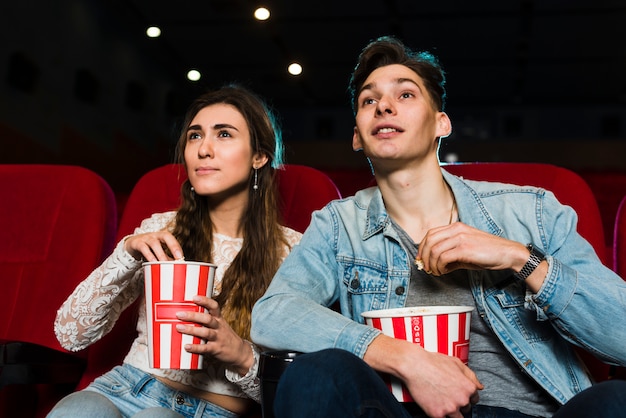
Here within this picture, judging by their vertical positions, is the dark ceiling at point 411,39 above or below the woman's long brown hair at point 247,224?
above

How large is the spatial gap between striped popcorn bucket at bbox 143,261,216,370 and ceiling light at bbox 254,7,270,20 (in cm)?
513

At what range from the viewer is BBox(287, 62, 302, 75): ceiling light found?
7.29m

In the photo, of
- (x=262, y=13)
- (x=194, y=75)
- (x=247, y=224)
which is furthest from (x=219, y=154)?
(x=194, y=75)

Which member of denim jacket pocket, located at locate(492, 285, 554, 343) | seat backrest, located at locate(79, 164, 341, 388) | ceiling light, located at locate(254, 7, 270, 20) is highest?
ceiling light, located at locate(254, 7, 270, 20)

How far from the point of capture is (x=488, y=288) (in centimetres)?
121

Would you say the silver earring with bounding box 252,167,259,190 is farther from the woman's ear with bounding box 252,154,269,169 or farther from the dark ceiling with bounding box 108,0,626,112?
the dark ceiling with bounding box 108,0,626,112

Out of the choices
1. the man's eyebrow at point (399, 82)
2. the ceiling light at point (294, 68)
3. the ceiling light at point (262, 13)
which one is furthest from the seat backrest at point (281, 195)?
the ceiling light at point (294, 68)

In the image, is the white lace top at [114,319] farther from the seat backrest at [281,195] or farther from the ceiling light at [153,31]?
the ceiling light at [153,31]

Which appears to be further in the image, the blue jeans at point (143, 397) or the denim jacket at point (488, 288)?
the blue jeans at point (143, 397)

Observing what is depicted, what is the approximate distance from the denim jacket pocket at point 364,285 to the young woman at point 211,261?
8.6 inches

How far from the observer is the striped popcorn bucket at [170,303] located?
3.45 ft

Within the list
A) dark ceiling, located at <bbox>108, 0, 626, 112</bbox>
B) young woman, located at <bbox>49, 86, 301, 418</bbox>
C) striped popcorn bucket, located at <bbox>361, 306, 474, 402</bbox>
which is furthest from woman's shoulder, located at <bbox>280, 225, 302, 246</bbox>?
dark ceiling, located at <bbox>108, 0, 626, 112</bbox>

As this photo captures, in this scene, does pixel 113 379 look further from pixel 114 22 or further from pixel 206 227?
pixel 114 22

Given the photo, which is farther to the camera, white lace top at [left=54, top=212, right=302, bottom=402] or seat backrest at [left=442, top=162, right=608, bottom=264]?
seat backrest at [left=442, top=162, right=608, bottom=264]
